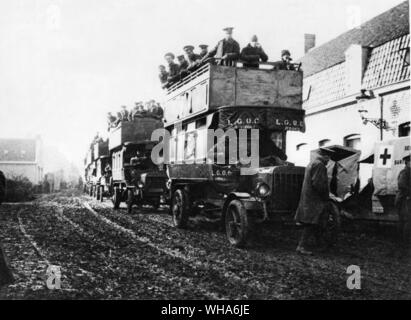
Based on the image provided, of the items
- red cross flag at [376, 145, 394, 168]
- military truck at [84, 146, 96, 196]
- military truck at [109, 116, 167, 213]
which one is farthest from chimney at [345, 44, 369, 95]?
military truck at [84, 146, 96, 196]

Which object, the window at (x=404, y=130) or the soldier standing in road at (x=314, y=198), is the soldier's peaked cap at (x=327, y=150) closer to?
the window at (x=404, y=130)

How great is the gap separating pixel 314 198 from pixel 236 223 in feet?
5.04

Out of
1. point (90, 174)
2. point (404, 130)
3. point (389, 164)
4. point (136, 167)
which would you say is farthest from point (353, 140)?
point (90, 174)

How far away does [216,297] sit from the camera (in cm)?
485

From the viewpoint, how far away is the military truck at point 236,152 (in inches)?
323

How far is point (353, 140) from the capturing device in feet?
58.3

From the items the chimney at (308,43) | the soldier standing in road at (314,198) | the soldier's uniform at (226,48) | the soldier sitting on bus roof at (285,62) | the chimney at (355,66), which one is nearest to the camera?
the soldier standing in road at (314,198)

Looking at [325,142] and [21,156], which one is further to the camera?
[21,156]

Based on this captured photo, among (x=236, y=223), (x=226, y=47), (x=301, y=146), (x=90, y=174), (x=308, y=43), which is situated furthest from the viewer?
(x=90, y=174)

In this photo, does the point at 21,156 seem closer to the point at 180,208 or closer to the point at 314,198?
the point at 180,208

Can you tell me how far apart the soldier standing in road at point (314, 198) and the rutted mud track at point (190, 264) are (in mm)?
610

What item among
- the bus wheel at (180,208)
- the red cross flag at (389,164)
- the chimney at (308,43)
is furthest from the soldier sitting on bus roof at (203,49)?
the chimney at (308,43)

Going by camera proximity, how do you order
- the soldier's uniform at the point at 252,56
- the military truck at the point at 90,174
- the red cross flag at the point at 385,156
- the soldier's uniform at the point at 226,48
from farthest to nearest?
the military truck at the point at 90,174 < the soldier's uniform at the point at 226,48 < the soldier's uniform at the point at 252,56 < the red cross flag at the point at 385,156

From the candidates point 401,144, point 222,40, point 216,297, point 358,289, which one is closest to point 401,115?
point 401,144
